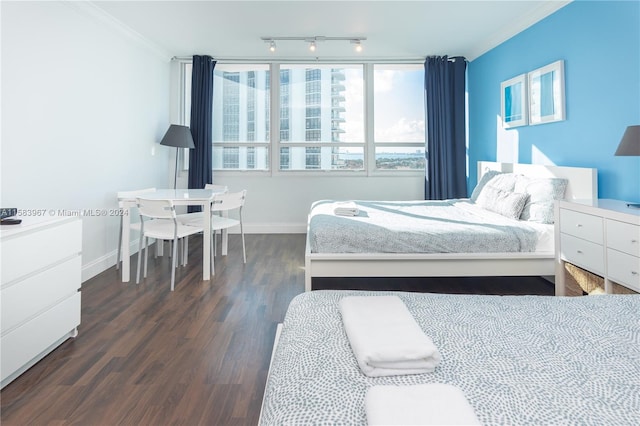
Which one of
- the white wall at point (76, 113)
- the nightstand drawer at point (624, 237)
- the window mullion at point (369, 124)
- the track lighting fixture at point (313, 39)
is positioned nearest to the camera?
the nightstand drawer at point (624, 237)

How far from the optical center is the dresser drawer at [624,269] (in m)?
2.09

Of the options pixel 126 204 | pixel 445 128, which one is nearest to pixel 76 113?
pixel 126 204

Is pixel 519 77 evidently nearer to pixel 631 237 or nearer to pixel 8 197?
pixel 631 237

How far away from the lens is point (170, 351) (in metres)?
2.13

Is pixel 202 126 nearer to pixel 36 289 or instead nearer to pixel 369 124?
pixel 369 124

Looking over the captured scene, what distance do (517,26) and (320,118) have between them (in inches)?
111

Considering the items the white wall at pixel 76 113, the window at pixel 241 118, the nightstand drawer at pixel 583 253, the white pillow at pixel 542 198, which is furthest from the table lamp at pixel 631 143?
the window at pixel 241 118

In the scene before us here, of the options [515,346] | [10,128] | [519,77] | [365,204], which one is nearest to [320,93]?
[365,204]

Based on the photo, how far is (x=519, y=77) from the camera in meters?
3.99

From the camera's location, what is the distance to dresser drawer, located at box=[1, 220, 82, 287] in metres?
1.75

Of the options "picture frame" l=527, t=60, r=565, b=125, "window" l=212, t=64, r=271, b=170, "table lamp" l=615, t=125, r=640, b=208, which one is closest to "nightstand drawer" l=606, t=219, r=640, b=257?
"table lamp" l=615, t=125, r=640, b=208

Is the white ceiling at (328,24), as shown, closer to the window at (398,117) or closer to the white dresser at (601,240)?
the window at (398,117)

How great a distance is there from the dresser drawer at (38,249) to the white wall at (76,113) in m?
0.81

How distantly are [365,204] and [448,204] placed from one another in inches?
39.5
